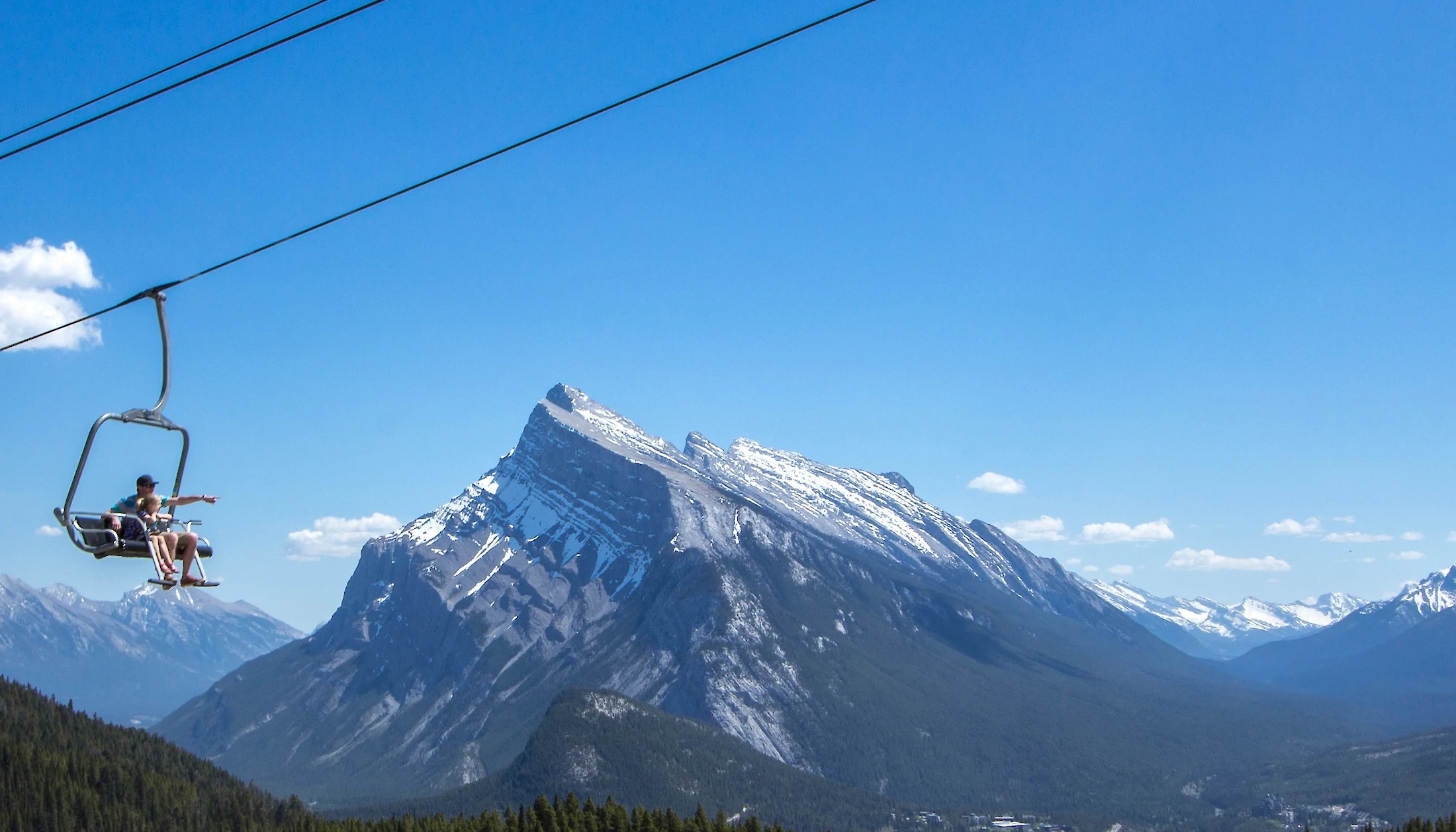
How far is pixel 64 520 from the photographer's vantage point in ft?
99.1

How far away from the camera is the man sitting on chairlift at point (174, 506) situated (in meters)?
32.0

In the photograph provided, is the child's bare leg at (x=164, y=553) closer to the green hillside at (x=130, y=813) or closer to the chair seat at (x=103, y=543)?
the chair seat at (x=103, y=543)

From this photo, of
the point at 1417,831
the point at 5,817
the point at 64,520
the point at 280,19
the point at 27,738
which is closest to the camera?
the point at 280,19

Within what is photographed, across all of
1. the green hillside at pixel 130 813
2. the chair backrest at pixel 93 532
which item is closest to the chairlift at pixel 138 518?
the chair backrest at pixel 93 532

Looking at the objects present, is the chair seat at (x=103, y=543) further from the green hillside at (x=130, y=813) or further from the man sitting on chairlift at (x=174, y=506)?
the green hillside at (x=130, y=813)

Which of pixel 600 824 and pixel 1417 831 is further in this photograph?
pixel 600 824

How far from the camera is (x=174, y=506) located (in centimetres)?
3238

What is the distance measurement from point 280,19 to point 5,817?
7309 inches

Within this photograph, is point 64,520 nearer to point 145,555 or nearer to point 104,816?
point 145,555

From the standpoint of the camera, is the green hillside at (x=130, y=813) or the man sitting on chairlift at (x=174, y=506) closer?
the man sitting on chairlift at (x=174, y=506)

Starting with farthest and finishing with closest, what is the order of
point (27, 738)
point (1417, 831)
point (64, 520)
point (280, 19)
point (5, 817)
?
point (27, 738)
point (5, 817)
point (1417, 831)
point (64, 520)
point (280, 19)

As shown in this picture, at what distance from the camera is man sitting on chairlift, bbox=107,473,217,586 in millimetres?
32000

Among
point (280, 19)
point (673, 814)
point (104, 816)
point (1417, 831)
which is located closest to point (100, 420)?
point (280, 19)

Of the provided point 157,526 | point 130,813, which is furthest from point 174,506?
point 130,813
